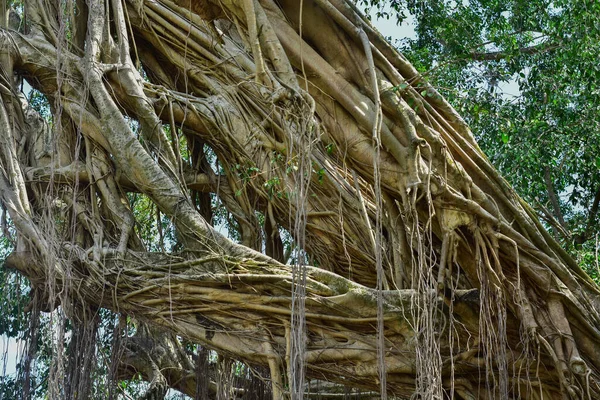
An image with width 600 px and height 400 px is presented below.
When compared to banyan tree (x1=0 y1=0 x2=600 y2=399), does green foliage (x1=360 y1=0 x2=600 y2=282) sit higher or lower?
higher

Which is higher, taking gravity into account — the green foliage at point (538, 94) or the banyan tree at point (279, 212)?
the green foliage at point (538, 94)

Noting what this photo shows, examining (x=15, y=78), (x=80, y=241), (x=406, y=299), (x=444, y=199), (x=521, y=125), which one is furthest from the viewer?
(x=521, y=125)

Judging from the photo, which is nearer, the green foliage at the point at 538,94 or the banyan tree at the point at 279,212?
the banyan tree at the point at 279,212

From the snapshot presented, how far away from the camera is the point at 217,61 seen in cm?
488

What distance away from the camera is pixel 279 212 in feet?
15.7

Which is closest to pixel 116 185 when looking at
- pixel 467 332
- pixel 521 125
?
pixel 467 332

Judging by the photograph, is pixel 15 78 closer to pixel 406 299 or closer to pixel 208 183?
pixel 208 183

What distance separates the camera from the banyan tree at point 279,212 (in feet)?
13.0

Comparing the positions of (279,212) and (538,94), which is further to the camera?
(538,94)

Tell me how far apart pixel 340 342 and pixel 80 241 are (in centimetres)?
131

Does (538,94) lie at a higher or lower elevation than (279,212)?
higher

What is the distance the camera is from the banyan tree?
13.0ft

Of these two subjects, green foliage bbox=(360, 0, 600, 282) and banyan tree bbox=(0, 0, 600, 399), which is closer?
banyan tree bbox=(0, 0, 600, 399)

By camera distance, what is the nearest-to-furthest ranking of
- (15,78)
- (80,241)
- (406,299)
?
(406,299) → (80,241) → (15,78)
